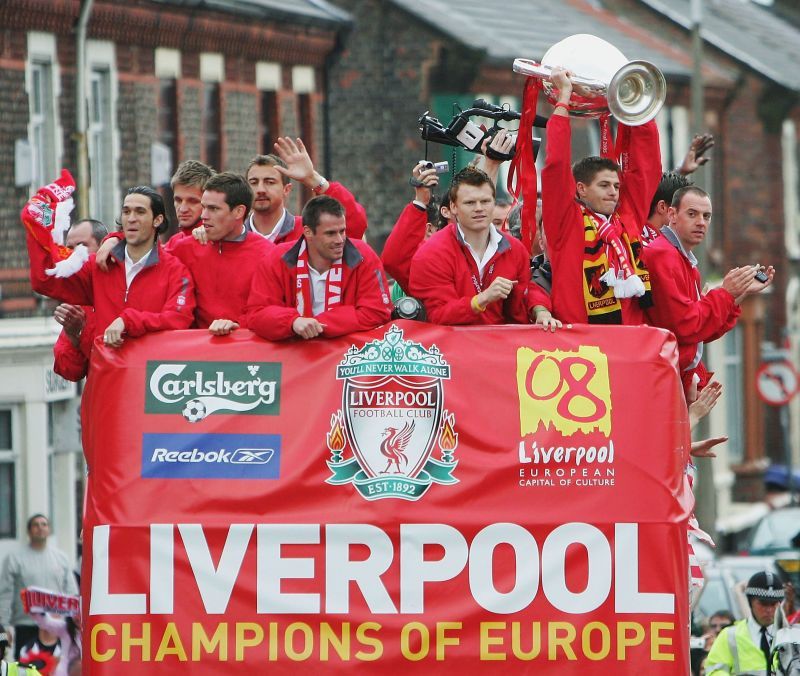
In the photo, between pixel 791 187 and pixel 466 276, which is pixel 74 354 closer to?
pixel 466 276

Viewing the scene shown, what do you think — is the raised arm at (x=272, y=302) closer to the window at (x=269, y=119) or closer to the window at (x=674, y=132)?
the window at (x=269, y=119)

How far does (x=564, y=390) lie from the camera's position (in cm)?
939

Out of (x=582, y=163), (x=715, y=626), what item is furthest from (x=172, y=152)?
(x=582, y=163)

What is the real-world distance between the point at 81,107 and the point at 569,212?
15221 millimetres

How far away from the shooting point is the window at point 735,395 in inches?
1679

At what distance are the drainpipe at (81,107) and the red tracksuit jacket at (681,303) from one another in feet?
46.2

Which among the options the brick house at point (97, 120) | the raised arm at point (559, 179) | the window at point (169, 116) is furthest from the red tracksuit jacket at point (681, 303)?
the window at point (169, 116)

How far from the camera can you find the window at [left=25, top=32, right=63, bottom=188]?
958 inches

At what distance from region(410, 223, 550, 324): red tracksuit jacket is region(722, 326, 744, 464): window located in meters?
33.0

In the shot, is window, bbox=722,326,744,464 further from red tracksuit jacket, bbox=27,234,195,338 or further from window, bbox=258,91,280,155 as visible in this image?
red tracksuit jacket, bbox=27,234,195,338

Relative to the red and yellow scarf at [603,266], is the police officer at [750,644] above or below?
below

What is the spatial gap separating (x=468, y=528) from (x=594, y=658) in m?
0.74

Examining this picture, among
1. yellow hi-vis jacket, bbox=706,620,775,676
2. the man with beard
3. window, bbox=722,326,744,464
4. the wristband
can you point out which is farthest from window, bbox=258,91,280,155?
the wristband

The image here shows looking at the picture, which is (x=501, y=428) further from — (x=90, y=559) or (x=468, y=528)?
(x=90, y=559)
